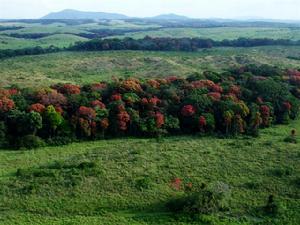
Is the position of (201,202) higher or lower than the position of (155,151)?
higher

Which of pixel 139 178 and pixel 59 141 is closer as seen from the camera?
pixel 139 178

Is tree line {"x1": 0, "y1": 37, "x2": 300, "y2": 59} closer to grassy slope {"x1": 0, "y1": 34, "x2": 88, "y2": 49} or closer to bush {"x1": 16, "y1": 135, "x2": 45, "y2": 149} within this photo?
grassy slope {"x1": 0, "y1": 34, "x2": 88, "y2": 49}

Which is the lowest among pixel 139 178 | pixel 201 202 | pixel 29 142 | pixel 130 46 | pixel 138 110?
pixel 139 178

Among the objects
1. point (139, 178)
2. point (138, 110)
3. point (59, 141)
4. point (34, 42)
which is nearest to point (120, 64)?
point (138, 110)

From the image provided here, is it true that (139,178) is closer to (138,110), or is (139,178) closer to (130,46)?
(138,110)

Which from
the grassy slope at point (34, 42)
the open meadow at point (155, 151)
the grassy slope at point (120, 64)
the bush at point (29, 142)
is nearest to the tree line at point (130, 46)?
the grassy slope at point (120, 64)
